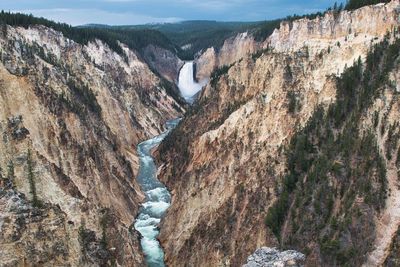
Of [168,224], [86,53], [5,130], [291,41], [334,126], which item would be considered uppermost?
[86,53]

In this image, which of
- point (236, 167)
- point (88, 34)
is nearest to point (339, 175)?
point (236, 167)

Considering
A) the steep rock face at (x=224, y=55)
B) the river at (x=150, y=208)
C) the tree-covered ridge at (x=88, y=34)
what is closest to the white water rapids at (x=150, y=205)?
the river at (x=150, y=208)

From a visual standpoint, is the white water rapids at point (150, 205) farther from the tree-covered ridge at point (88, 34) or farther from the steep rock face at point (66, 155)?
the tree-covered ridge at point (88, 34)

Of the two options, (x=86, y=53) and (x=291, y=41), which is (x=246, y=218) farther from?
(x=86, y=53)

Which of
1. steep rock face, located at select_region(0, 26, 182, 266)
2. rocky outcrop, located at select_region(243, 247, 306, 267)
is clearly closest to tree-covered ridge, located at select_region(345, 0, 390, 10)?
steep rock face, located at select_region(0, 26, 182, 266)

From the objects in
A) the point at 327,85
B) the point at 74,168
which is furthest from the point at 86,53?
the point at 327,85
